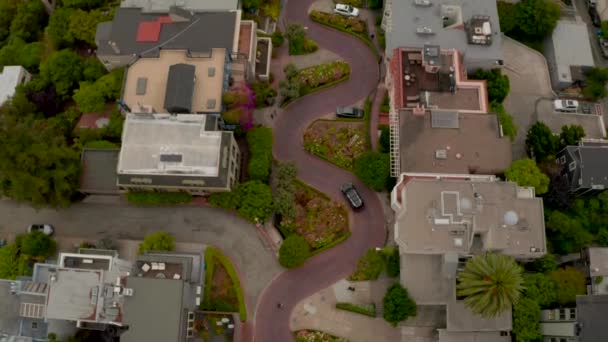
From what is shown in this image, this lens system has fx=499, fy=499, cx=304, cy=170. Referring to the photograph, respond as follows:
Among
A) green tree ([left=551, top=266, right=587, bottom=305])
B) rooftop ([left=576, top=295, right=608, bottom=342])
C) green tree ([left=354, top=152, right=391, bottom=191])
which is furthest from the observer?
green tree ([left=354, top=152, right=391, bottom=191])

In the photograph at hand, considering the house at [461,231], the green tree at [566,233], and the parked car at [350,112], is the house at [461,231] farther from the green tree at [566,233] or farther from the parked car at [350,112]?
the parked car at [350,112]

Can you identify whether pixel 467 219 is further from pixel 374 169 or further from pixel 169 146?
pixel 169 146

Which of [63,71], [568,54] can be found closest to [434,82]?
[568,54]

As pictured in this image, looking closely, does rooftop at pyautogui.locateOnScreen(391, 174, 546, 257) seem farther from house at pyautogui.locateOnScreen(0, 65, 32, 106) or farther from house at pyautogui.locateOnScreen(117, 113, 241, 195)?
house at pyautogui.locateOnScreen(0, 65, 32, 106)

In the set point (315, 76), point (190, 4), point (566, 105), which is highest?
point (190, 4)

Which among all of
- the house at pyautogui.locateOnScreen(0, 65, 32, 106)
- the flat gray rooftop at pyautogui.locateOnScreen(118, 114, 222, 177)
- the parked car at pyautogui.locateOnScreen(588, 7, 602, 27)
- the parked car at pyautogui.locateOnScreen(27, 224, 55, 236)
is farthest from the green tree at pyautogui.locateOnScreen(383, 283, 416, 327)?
the house at pyautogui.locateOnScreen(0, 65, 32, 106)
